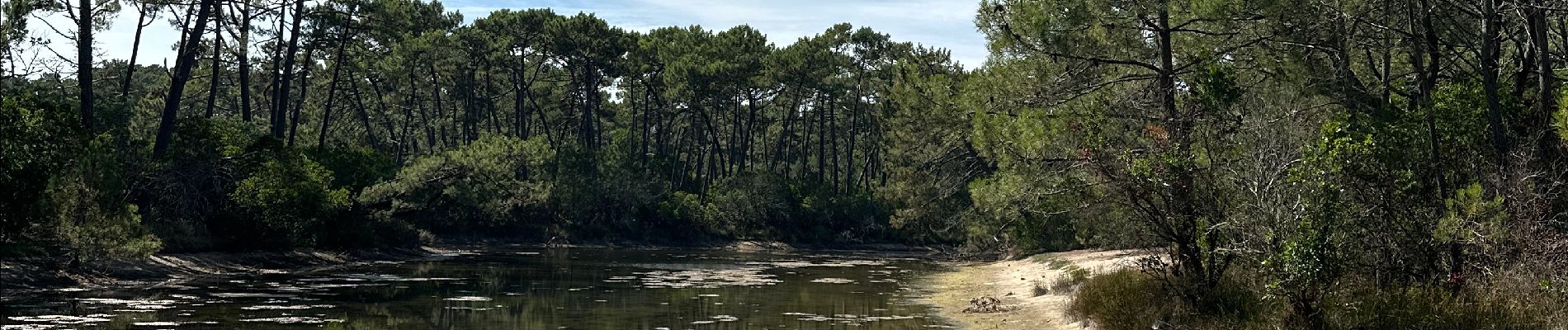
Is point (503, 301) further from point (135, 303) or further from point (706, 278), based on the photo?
point (706, 278)

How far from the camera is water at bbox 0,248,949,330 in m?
21.5

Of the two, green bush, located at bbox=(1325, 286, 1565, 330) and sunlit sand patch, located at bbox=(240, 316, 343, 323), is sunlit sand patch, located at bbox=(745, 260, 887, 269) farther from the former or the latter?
green bush, located at bbox=(1325, 286, 1565, 330)

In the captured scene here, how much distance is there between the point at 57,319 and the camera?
20.2 m

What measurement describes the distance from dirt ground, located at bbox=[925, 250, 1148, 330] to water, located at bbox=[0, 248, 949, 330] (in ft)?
2.93

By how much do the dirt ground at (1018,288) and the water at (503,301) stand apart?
89cm

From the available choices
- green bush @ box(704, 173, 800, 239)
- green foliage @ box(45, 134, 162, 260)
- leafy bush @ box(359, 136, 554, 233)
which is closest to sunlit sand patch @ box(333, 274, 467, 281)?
green foliage @ box(45, 134, 162, 260)

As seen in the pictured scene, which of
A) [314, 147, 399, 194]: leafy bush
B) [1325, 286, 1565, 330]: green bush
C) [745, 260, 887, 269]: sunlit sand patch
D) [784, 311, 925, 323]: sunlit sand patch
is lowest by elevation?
[784, 311, 925, 323]: sunlit sand patch


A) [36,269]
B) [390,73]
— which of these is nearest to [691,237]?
[390,73]

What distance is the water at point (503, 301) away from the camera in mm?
21547

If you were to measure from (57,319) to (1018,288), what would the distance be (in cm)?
2018

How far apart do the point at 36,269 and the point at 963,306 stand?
18.6 metres

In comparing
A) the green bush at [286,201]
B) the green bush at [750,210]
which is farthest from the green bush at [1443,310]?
the green bush at [750,210]

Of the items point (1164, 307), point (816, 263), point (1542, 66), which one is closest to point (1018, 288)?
point (1164, 307)

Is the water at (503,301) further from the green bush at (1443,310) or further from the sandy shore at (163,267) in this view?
the green bush at (1443,310)
